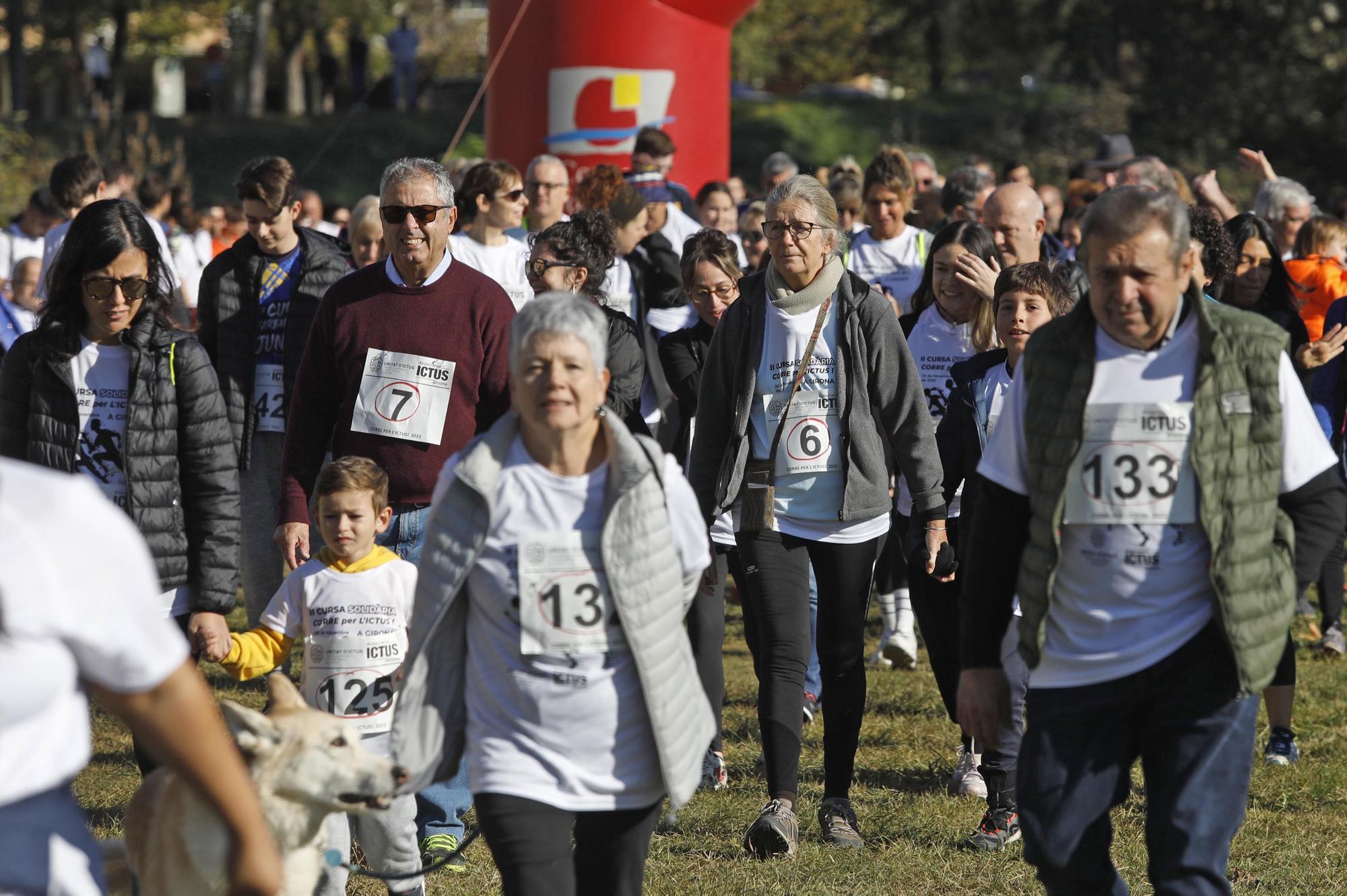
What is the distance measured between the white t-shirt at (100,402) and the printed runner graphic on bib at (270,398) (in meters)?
2.14

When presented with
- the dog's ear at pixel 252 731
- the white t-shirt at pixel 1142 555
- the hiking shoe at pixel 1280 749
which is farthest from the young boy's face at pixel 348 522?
the hiking shoe at pixel 1280 749

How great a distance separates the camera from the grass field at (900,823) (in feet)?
18.4

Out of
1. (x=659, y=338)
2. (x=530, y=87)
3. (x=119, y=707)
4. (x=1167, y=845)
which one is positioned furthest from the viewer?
(x=530, y=87)

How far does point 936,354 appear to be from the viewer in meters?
7.05

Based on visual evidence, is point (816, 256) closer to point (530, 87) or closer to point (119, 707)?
point (119, 707)

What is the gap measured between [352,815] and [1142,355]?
2911 millimetres

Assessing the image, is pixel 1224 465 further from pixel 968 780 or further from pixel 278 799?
pixel 968 780

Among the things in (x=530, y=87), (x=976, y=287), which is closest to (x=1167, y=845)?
(x=976, y=287)

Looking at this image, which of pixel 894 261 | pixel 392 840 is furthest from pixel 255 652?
pixel 894 261

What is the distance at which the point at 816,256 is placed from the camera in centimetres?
586

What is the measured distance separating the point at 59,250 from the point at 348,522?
3.93 feet

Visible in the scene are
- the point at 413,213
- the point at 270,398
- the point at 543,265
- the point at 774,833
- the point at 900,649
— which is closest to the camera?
the point at 413,213

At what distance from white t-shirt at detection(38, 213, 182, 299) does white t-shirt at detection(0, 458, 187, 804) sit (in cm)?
260

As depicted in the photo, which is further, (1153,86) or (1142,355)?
(1153,86)
